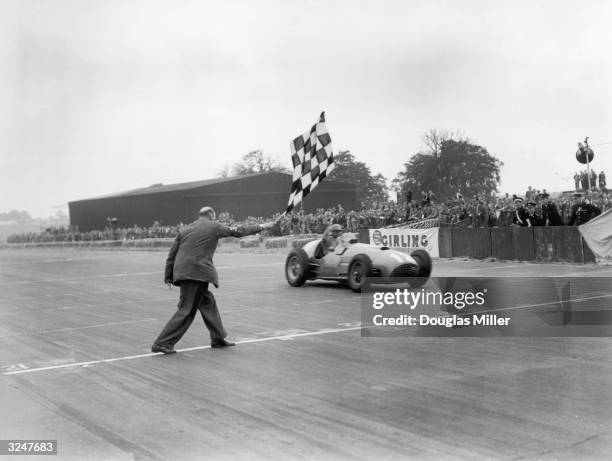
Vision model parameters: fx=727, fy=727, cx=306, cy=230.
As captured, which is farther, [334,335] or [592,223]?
[592,223]

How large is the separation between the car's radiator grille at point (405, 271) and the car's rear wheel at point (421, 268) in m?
0.17

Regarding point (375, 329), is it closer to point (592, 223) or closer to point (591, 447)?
point (591, 447)

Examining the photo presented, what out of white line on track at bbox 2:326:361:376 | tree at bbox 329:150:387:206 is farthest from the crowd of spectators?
tree at bbox 329:150:387:206

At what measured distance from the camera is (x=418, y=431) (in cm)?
505

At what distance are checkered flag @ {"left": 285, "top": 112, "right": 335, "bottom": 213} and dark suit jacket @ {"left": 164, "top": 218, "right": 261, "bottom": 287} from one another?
273cm

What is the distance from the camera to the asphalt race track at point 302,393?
4809mm

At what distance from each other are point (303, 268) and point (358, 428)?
1077cm

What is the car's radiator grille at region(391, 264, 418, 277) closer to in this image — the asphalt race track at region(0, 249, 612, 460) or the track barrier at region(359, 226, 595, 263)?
the asphalt race track at region(0, 249, 612, 460)

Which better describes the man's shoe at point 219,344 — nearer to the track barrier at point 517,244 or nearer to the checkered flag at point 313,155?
the checkered flag at point 313,155

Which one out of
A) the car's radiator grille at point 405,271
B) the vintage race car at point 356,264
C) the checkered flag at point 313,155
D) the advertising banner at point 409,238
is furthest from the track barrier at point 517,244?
the checkered flag at point 313,155

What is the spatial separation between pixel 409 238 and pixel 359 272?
11.2 metres

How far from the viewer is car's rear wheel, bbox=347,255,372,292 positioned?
14305mm

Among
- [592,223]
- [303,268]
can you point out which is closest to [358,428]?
[303,268]

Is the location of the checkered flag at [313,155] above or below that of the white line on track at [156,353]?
above
